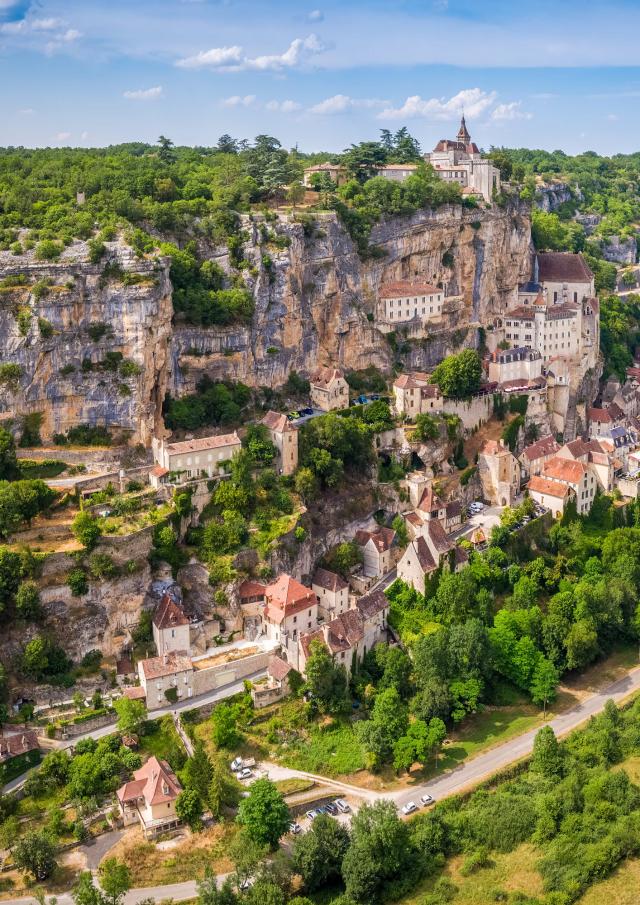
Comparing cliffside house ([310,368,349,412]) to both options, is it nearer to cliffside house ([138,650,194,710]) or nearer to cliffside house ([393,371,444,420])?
cliffside house ([393,371,444,420])

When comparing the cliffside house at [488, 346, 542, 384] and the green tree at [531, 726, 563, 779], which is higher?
the cliffside house at [488, 346, 542, 384]

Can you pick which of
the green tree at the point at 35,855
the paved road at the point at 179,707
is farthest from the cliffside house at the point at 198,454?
the green tree at the point at 35,855

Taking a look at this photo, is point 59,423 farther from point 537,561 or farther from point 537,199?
point 537,199

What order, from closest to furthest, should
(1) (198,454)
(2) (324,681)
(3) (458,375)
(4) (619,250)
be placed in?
(2) (324,681)
(1) (198,454)
(3) (458,375)
(4) (619,250)

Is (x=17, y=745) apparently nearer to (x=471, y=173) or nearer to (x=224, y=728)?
(x=224, y=728)

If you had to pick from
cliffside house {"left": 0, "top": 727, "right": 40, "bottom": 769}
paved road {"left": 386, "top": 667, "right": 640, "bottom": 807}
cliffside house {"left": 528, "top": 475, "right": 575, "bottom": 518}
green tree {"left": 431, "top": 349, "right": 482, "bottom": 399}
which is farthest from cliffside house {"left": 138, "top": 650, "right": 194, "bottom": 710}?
green tree {"left": 431, "top": 349, "right": 482, "bottom": 399}

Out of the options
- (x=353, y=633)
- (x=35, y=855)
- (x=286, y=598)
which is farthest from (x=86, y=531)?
(x=35, y=855)

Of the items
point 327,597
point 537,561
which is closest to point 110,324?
point 327,597
